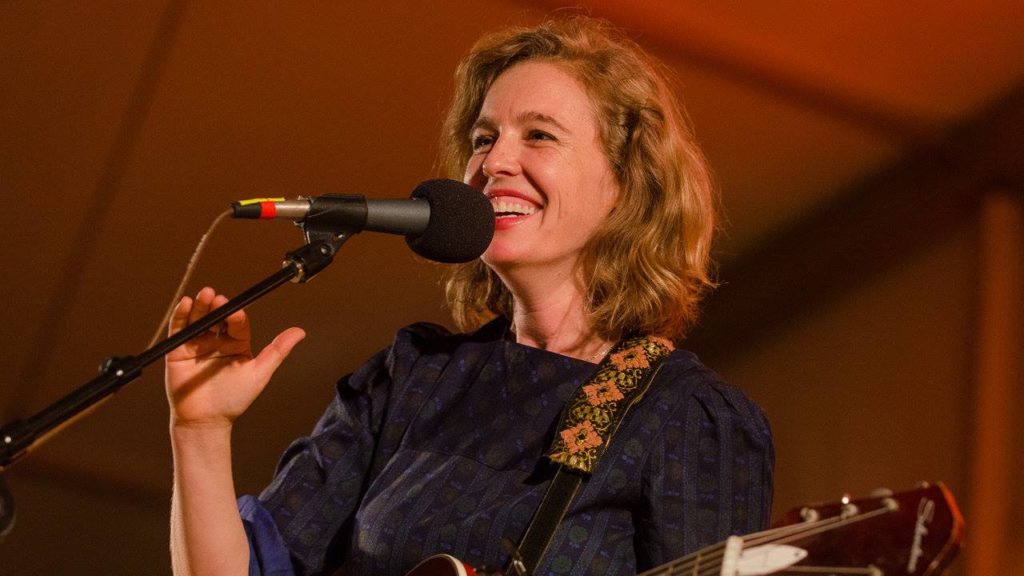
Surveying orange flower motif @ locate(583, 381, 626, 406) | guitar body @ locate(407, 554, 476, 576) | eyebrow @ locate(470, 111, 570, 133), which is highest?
eyebrow @ locate(470, 111, 570, 133)

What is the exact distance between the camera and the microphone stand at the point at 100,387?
1.13m

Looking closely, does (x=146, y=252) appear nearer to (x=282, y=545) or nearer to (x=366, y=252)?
(x=366, y=252)

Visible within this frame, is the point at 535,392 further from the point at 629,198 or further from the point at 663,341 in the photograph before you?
the point at 629,198

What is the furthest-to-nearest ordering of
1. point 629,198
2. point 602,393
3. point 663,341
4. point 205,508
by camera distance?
point 629,198 < point 663,341 < point 602,393 < point 205,508

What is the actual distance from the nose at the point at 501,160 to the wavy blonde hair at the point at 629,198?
17cm

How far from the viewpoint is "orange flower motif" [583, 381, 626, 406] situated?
5.61 feet

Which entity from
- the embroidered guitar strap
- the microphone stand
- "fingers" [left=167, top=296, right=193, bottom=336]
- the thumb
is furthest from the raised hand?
the embroidered guitar strap

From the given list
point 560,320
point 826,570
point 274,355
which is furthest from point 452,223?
point 826,570

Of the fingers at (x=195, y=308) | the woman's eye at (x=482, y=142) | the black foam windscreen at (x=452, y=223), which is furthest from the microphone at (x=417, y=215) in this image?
the woman's eye at (x=482, y=142)

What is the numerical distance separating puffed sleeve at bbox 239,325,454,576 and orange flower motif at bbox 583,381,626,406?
1.06 feet

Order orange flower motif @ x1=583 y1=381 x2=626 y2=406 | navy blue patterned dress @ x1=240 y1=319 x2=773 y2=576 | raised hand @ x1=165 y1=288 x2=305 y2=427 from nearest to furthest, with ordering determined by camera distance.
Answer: raised hand @ x1=165 y1=288 x2=305 y2=427 < navy blue patterned dress @ x1=240 y1=319 x2=773 y2=576 < orange flower motif @ x1=583 y1=381 x2=626 y2=406

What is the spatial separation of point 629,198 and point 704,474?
1.61 feet

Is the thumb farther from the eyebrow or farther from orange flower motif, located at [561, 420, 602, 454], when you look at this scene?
the eyebrow

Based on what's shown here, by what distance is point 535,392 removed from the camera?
5.95ft
